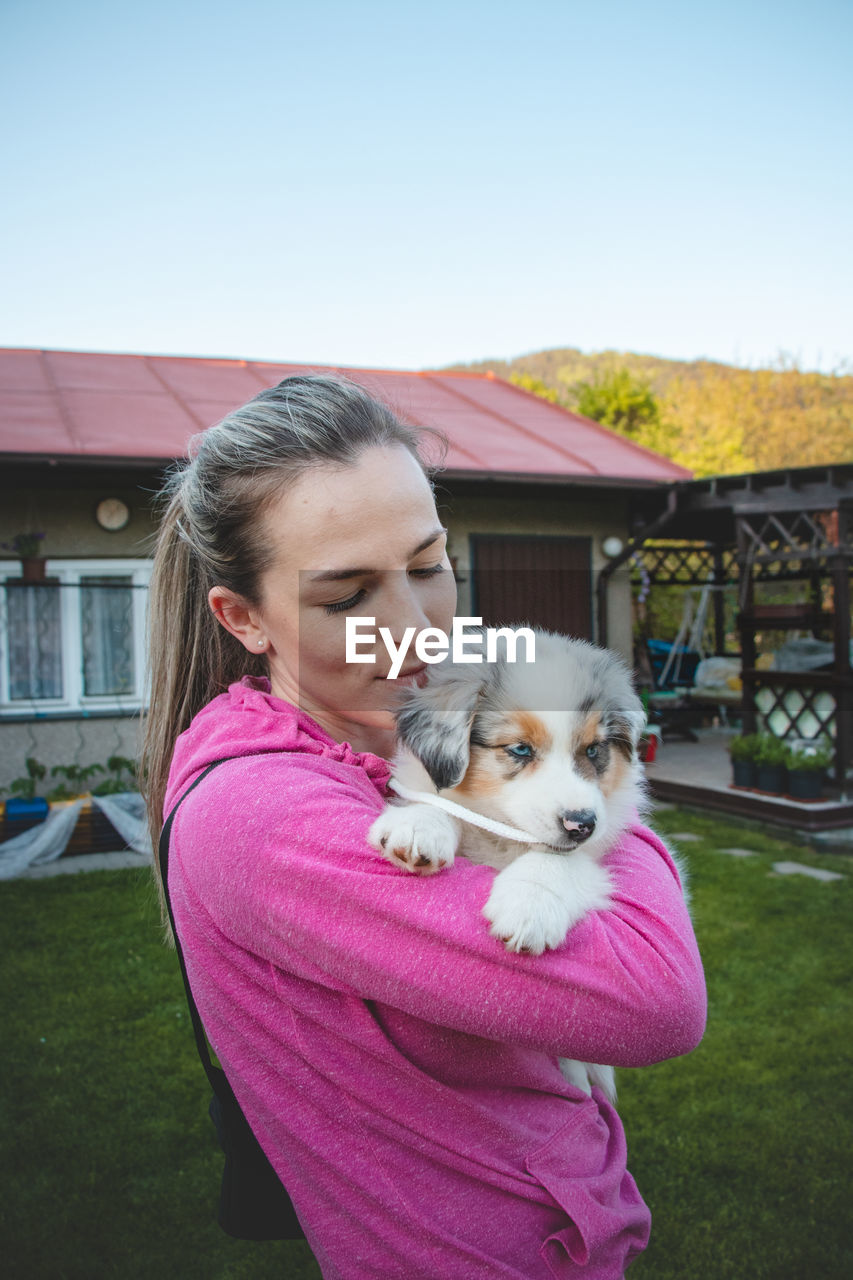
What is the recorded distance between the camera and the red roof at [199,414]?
9.20 meters

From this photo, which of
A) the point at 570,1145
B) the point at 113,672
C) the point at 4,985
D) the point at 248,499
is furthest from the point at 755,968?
the point at 113,672

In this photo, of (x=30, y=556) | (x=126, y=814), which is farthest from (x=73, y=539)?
(x=126, y=814)

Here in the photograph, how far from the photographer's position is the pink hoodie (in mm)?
1181

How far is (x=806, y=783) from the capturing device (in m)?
9.16

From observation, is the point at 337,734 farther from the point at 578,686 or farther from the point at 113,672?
the point at 113,672

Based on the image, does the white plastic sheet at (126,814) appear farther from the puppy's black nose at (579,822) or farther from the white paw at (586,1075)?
the puppy's black nose at (579,822)

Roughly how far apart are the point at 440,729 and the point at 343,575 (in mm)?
409

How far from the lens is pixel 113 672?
31.5 feet

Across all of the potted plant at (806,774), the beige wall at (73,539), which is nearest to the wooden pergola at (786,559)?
the potted plant at (806,774)

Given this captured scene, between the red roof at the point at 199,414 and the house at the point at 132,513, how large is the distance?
0.03 metres

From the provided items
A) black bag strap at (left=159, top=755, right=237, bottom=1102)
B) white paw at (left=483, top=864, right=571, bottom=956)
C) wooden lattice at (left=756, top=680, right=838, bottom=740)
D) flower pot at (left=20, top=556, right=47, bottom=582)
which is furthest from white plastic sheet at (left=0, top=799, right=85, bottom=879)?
white paw at (left=483, top=864, right=571, bottom=956)

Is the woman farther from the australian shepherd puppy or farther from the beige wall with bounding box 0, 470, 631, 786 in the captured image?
the beige wall with bounding box 0, 470, 631, 786

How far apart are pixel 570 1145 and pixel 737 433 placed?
3714 centimetres

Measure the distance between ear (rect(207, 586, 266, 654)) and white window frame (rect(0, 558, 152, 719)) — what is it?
25.5 feet
